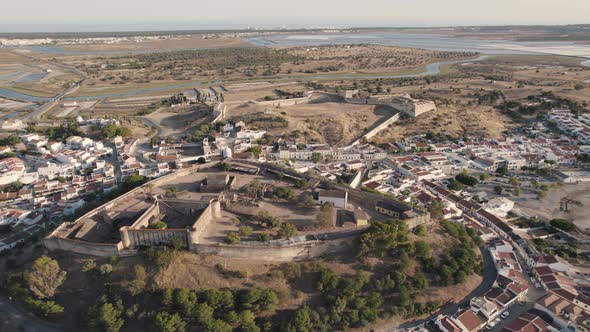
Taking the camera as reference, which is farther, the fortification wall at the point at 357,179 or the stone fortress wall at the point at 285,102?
the stone fortress wall at the point at 285,102

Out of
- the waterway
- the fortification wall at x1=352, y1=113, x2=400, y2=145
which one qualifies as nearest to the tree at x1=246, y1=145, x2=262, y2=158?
the fortification wall at x1=352, y1=113, x2=400, y2=145

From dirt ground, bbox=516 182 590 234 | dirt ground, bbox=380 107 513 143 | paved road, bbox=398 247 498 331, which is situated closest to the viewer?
paved road, bbox=398 247 498 331

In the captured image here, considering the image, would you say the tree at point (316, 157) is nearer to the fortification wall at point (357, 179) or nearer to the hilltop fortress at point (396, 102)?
the fortification wall at point (357, 179)

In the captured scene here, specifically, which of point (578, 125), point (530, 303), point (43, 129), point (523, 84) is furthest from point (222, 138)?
point (523, 84)

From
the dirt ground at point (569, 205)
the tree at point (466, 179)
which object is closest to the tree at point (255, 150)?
the tree at point (466, 179)

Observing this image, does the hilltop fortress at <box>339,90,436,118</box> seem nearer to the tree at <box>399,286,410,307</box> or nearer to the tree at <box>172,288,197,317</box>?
the tree at <box>399,286,410,307</box>

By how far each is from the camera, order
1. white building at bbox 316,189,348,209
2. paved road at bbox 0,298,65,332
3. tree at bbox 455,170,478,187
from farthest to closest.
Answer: tree at bbox 455,170,478,187 < white building at bbox 316,189,348,209 < paved road at bbox 0,298,65,332

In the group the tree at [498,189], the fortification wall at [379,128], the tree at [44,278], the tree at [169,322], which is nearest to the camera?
the tree at [169,322]
